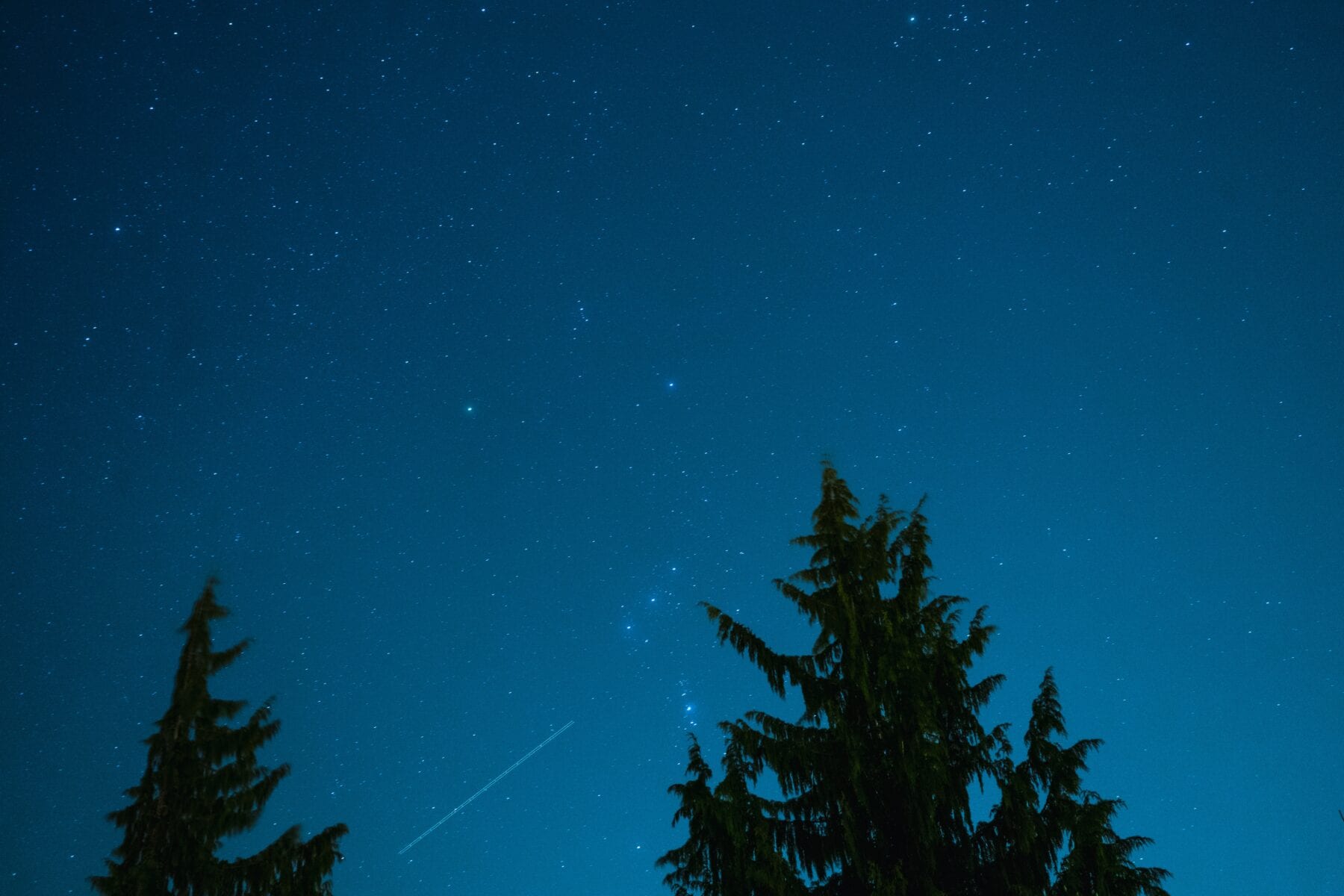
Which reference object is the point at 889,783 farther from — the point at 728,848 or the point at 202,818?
the point at 202,818

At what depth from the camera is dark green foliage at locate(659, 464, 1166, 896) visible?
1128cm

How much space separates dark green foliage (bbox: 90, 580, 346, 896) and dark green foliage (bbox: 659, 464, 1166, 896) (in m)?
5.12

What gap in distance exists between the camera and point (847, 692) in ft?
42.2

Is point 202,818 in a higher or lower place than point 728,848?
higher

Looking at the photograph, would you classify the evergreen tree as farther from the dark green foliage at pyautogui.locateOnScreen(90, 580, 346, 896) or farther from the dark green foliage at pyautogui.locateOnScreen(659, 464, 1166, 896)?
the dark green foliage at pyautogui.locateOnScreen(90, 580, 346, 896)

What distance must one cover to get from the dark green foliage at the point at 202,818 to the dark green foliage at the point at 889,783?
5122 millimetres

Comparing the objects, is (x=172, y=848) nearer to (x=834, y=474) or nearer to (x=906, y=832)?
(x=906, y=832)

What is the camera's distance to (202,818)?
12.1m

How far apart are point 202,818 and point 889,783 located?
30.3ft

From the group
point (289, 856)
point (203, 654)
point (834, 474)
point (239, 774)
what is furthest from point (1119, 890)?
point (203, 654)

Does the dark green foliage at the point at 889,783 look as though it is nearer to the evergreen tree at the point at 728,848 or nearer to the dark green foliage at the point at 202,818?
the evergreen tree at the point at 728,848

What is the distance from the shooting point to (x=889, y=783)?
12297 mm

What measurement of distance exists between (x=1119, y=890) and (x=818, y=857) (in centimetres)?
361

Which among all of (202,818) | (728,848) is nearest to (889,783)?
(728,848)
